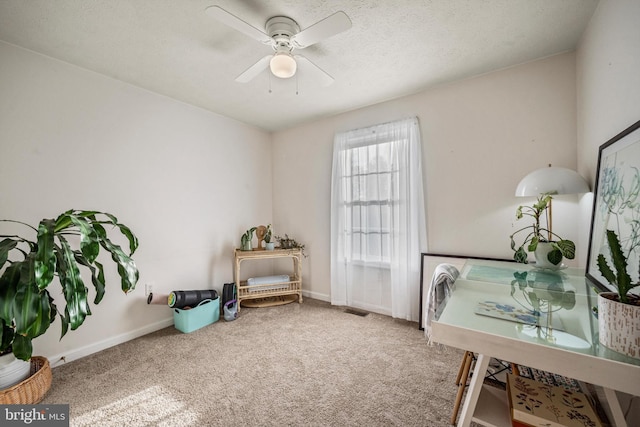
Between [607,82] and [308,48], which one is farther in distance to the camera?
[308,48]

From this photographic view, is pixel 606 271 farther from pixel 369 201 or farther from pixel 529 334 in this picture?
pixel 369 201

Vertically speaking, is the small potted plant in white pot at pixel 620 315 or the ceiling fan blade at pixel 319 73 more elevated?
the ceiling fan blade at pixel 319 73

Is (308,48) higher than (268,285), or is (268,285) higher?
(308,48)

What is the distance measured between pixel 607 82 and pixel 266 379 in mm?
2836

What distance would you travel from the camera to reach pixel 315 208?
3.59 m

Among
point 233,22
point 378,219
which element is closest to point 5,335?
point 233,22

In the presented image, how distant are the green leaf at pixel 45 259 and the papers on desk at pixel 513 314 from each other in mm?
2005

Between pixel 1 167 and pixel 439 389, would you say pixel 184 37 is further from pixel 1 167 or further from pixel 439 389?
pixel 439 389

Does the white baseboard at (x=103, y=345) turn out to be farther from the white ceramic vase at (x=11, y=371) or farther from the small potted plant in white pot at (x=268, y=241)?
the small potted plant in white pot at (x=268, y=241)

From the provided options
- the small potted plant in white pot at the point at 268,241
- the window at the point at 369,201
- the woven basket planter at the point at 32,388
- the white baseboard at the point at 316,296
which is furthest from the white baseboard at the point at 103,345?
the window at the point at 369,201

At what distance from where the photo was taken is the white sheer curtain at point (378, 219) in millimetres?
2781

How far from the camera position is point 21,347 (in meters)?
1.31

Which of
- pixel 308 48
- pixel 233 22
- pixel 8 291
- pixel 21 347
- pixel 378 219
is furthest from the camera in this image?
pixel 378 219

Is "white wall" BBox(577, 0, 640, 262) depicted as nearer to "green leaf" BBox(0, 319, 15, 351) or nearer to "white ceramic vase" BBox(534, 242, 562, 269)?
"white ceramic vase" BBox(534, 242, 562, 269)
